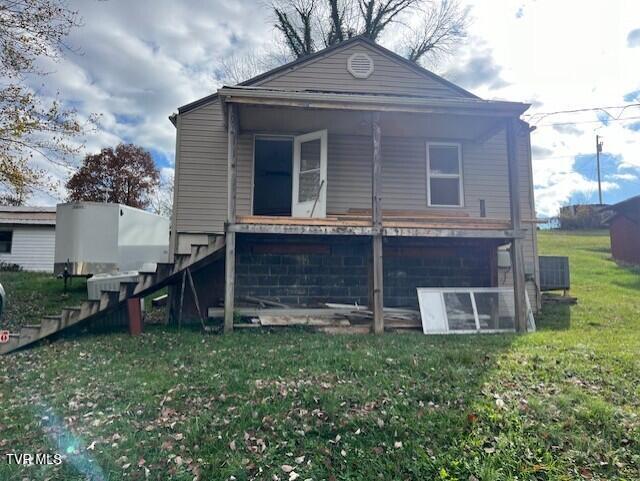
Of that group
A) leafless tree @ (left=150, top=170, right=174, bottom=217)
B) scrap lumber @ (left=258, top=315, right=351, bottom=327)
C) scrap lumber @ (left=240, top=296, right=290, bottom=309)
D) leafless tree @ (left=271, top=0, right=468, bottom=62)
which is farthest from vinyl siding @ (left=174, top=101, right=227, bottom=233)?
leafless tree @ (left=150, top=170, right=174, bottom=217)

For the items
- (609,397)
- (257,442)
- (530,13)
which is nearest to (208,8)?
(530,13)

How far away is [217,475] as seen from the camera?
265cm

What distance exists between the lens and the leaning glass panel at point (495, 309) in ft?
24.5

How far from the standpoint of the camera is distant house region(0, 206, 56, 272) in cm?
1855

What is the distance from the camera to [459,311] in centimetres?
755

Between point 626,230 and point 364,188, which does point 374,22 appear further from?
point 626,230

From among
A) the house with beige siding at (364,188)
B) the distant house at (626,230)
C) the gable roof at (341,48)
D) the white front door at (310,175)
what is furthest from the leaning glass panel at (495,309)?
the distant house at (626,230)

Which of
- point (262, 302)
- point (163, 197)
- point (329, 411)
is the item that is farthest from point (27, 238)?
point (329, 411)

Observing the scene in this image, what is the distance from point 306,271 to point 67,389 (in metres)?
4.92

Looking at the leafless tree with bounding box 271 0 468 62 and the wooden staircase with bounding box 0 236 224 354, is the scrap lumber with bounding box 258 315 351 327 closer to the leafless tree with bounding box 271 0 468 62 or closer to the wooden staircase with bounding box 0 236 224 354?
the wooden staircase with bounding box 0 236 224 354

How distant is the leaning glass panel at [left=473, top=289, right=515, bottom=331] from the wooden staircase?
16.6 feet

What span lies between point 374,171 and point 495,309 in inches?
142

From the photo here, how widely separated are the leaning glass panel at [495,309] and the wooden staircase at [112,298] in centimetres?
507

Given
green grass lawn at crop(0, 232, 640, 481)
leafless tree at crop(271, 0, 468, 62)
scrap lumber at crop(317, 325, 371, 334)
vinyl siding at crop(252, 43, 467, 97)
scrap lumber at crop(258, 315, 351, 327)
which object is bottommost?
green grass lawn at crop(0, 232, 640, 481)
